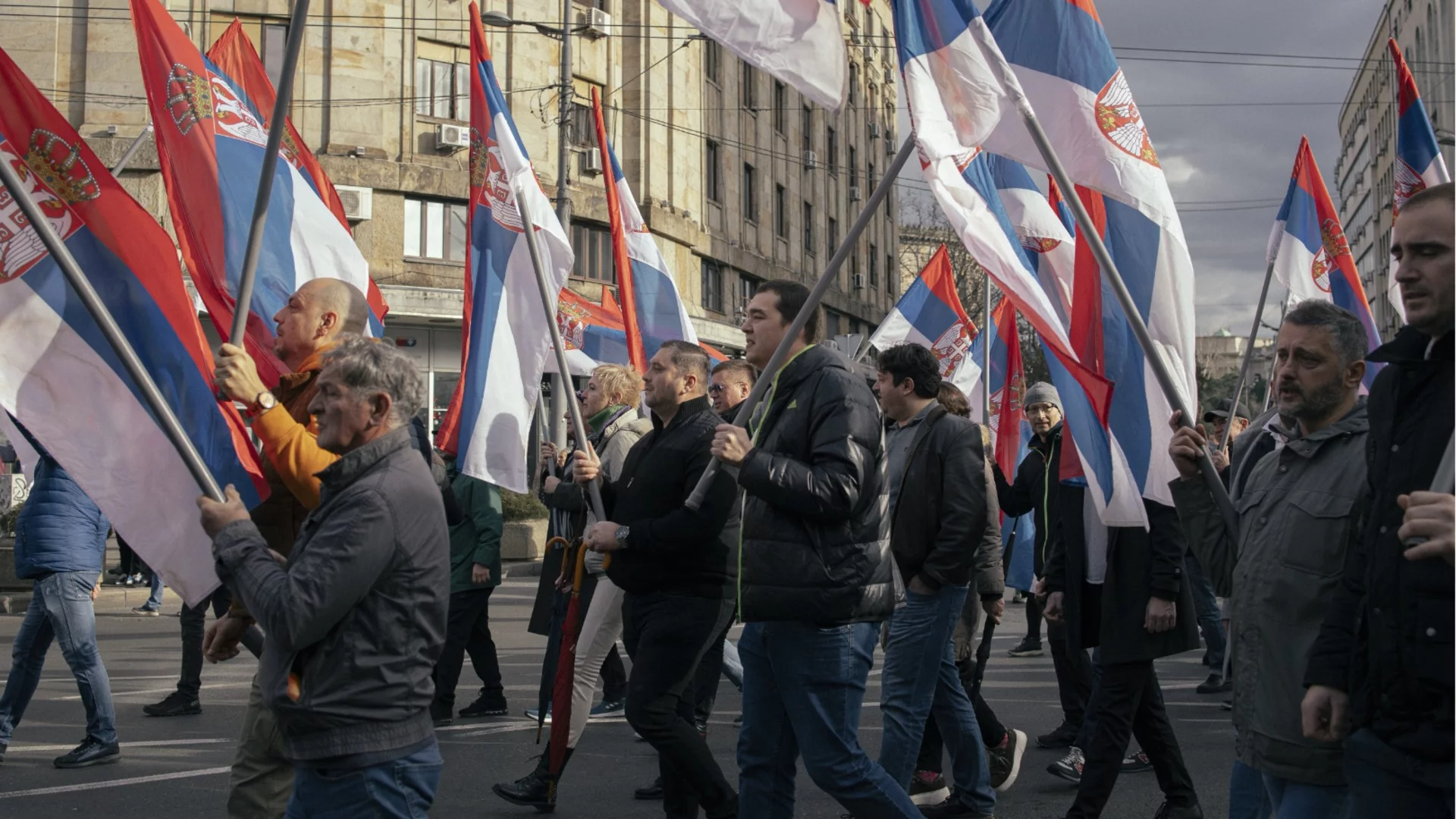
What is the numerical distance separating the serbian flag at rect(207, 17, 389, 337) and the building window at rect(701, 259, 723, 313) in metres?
28.1

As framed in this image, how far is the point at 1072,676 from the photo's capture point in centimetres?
709

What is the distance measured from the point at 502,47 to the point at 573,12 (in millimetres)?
1930

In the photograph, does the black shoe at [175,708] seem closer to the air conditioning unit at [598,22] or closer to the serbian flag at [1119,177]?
the serbian flag at [1119,177]

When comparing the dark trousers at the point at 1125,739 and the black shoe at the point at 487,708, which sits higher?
the dark trousers at the point at 1125,739

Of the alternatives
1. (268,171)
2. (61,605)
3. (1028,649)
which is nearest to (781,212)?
(1028,649)

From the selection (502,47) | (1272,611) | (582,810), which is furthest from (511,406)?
(502,47)

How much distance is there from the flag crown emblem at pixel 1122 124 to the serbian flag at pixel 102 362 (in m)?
2.82

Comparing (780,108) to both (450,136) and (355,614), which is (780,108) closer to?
(450,136)

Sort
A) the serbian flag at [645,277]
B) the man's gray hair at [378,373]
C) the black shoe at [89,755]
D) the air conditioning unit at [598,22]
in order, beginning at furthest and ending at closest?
1. the air conditioning unit at [598,22]
2. the serbian flag at [645,277]
3. the black shoe at [89,755]
4. the man's gray hair at [378,373]

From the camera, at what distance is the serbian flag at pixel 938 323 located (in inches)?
489

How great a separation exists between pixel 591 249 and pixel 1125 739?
86.1 ft

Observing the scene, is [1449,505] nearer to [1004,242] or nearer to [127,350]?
[1004,242]

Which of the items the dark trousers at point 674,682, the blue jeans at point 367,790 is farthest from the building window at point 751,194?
the blue jeans at point 367,790

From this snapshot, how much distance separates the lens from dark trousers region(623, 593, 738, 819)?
5.16 meters
